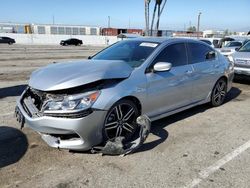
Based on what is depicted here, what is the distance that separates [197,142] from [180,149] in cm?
43

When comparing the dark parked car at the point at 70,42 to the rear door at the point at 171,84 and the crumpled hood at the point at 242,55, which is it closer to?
the crumpled hood at the point at 242,55

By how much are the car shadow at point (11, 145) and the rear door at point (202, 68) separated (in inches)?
129

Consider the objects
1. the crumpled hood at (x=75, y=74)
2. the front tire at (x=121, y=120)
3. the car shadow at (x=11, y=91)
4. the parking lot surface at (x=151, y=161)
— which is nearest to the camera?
the parking lot surface at (x=151, y=161)

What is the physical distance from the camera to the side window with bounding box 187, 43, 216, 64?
5532 mm

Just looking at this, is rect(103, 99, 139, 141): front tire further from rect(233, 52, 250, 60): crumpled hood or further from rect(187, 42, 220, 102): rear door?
rect(233, 52, 250, 60): crumpled hood

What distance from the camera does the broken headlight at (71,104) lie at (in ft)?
11.6

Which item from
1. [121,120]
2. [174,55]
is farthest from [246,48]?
[121,120]

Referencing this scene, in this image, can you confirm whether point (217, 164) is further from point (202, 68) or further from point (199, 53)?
point (199, 53)

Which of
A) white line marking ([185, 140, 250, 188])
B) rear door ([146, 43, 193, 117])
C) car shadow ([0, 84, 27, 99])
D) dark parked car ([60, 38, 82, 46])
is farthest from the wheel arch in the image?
dark parked car ([60, 38, 82, 46])

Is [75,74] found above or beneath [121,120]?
above

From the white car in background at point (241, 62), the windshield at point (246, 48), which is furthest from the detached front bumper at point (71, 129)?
the windshield at point (246, 48)

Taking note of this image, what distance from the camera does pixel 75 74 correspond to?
3.79m

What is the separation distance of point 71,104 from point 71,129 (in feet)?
1.03

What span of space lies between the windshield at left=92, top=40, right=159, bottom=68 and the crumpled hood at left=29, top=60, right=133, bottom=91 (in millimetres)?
470
